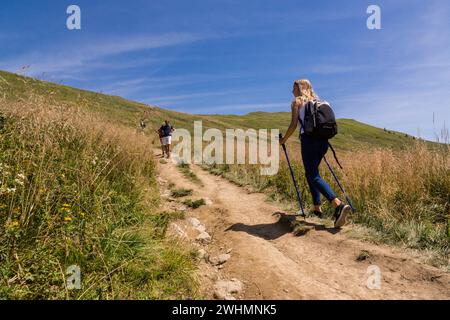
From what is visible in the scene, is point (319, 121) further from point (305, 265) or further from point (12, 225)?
point (12, 225)

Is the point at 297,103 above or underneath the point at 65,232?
above

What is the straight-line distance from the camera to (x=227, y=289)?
392 cm

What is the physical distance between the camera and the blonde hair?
5795 mm

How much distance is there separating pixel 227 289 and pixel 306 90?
387 centimetres

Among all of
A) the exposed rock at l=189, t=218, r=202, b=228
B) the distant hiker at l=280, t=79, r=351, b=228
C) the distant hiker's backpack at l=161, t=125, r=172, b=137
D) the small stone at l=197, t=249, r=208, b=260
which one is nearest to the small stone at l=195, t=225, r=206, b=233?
the exposed rock at l=189, t=218, r=202, b=228

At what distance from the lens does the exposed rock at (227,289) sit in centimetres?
376

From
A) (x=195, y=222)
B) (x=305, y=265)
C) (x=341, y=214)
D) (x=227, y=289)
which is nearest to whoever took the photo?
(x=227, y=289)

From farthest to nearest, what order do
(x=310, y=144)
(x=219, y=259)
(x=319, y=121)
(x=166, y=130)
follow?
(x=166, y=130) < (x=310, y=144) < (x=319, y=121) < (x=219, y=259)

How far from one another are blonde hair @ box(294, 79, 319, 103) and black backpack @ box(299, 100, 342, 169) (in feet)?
1.06

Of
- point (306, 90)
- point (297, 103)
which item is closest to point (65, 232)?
point (297, 103)

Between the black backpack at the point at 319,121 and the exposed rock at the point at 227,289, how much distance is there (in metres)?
2.82

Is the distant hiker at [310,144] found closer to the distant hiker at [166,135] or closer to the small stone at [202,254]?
the small stone at [202,254]

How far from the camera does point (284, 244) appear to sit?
5199mm
